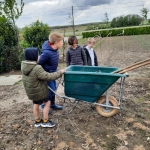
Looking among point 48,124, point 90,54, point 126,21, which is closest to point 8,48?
point 90,54

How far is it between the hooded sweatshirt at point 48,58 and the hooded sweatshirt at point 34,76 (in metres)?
0.32

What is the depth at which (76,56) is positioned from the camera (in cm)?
375

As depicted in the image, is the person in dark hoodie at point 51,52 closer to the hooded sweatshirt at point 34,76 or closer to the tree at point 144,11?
the hooded sweatshirt at point 34,76

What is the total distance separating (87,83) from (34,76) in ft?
2.48

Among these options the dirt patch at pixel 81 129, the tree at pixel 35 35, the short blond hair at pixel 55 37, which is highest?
the tree at pixel 35 35

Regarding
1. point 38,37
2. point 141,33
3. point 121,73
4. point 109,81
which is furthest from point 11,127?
point 141,33

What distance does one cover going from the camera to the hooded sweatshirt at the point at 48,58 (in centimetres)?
292

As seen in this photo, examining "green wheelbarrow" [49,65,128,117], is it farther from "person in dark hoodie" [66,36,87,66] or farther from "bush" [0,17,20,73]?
"bush" [0,17,20,73]

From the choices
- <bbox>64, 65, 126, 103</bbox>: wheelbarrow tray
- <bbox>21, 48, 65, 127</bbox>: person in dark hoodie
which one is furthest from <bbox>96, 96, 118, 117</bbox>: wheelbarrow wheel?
A: <bbox>21, 48, 65, 127</bbox>: person in dark hoodie

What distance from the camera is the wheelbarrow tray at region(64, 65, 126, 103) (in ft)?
9.03

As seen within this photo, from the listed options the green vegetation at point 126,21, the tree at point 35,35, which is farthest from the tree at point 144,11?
the tree at point 35,35

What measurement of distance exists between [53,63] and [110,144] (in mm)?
1393

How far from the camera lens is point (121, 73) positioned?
2.78 m

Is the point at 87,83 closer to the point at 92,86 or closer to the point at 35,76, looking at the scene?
the point at 92,86
